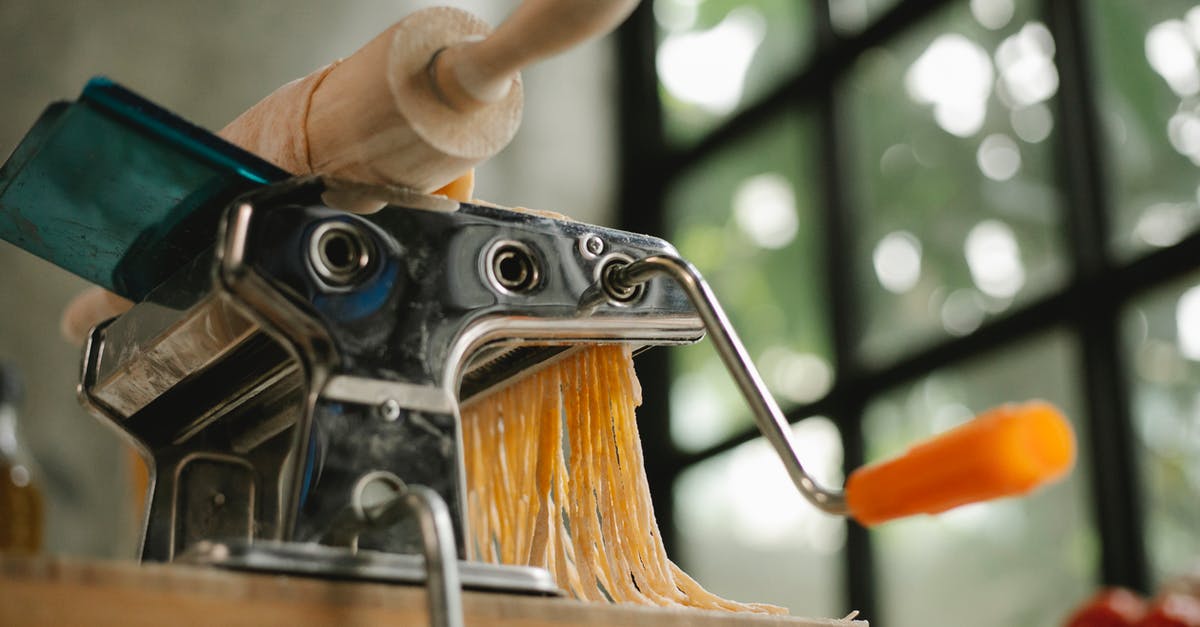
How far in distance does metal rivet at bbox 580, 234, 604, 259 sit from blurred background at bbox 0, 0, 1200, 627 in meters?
1.35

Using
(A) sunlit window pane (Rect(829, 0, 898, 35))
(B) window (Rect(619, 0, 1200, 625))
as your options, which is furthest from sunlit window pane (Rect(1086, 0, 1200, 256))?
(A) sunlit window pane (Rect(829, 0, 898, 35))

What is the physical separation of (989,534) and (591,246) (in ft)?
5.26

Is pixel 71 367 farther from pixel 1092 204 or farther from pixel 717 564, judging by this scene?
pixel 1092 204

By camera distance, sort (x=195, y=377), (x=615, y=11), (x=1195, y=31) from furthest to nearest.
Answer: (x=1195, y=31), (x=195, y=377), (x=615, y=11)

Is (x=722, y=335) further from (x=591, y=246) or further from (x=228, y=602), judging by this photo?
(x=228, y=602)

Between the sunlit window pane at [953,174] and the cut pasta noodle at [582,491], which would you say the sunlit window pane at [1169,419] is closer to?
the sunlit window pane at [953,174]

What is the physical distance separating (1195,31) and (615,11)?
61.2 inches

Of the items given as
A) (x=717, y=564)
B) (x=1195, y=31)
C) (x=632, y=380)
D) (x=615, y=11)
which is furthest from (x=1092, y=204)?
(x=615, y=11)

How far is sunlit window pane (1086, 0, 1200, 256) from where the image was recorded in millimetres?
1786

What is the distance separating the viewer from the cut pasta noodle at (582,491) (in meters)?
0.58

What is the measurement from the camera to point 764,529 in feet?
8.13

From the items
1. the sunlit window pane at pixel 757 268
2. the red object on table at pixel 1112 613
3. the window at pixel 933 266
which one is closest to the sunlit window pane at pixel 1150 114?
the window at pixel 933 266

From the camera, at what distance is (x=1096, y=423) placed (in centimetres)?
184

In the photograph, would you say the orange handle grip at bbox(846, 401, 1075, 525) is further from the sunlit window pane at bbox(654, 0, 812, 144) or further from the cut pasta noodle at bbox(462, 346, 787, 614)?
the sunlit window pane at bbox(654, 0, 812, 144)
